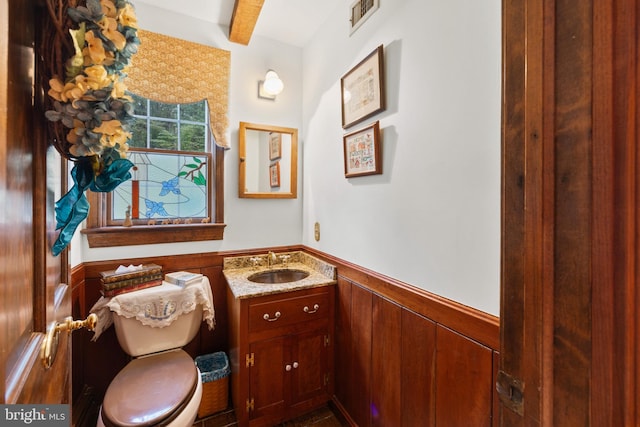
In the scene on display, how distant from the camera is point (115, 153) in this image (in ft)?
2.42

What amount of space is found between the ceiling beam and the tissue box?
1.75m

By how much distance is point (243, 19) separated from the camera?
1.91 metres

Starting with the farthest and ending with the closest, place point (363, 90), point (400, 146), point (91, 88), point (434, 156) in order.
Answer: point (363, 90), point (400, 146), point (434, 156), point (91, 88)

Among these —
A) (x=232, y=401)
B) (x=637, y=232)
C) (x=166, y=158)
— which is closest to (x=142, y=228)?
(x=166, y=158)

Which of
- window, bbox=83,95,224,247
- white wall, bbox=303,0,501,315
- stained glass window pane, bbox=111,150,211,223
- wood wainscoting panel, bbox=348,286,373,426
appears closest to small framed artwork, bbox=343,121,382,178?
white wall, bbox=303,0,501,315

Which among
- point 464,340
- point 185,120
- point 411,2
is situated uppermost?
point 411,2

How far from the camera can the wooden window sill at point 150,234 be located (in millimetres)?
1790

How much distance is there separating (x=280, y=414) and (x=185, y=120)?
2.15m

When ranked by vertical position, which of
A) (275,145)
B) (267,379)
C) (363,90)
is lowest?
(267,379)

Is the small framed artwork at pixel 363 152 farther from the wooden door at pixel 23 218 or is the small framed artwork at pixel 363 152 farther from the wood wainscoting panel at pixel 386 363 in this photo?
the wooden door at pixel 23 218

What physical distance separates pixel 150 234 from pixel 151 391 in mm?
997

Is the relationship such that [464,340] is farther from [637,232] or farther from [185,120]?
[185,120]

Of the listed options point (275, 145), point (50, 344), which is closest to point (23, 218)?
point (50, 344)

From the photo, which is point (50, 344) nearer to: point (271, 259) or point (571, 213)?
point (571, 213)
